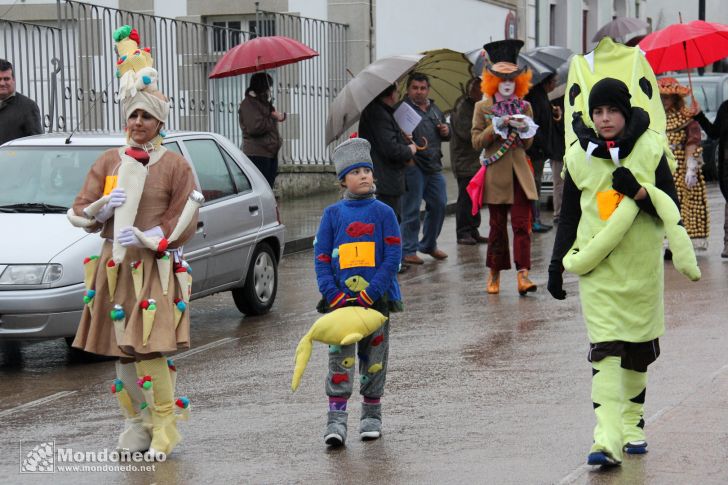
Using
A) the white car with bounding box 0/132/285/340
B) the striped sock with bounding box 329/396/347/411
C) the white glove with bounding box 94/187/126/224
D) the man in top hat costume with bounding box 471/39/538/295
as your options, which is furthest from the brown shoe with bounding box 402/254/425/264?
the white glove with bounding box 94/187/126/224

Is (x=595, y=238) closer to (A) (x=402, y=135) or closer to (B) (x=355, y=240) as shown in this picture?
(B) (x=355, y=240)

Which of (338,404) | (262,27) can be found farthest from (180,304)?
(262,27)

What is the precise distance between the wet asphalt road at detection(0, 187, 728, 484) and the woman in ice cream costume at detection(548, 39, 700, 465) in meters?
0.33

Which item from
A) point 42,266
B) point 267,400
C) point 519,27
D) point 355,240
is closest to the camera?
point 355,240

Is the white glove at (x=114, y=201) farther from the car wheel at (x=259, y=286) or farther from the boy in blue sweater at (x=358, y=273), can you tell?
the car wheel at (x=259, y=286)

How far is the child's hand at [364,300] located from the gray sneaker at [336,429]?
1.80 ft

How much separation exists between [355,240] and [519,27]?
26594 millimetres

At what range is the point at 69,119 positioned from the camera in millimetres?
18609

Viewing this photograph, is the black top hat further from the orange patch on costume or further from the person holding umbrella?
the orange patch on costume

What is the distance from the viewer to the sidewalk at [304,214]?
16.6m

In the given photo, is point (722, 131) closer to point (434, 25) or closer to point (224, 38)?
point (224, 38)

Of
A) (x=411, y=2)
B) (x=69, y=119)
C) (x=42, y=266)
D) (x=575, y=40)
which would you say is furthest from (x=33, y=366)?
(x=575, y=40)

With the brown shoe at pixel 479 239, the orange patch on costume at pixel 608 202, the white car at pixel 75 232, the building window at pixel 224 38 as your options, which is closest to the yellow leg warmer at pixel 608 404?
the orange patch on costume at pixel 608 202

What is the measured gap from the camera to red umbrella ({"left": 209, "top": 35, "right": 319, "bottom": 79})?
16266mm
